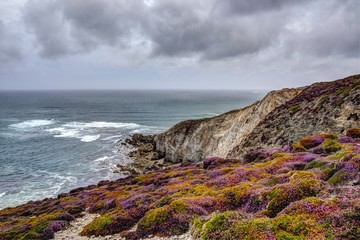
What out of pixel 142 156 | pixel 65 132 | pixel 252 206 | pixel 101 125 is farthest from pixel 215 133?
pixel 101 125

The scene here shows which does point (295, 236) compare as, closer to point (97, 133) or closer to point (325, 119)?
point (325, 119)

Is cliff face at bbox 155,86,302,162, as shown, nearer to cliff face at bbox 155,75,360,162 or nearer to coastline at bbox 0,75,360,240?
cliff face at bbox 155,75,360,162

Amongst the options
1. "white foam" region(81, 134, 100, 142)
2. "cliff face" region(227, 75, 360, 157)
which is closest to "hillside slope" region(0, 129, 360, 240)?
"cliff face" region(227, 75, 360, 157)

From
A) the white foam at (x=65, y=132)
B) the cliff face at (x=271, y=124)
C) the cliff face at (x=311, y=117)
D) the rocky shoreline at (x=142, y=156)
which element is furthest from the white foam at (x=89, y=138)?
the cliff face at (x=311, y=117)

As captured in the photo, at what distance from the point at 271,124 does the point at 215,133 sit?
21470 millimetres

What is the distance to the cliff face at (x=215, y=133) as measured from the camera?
57.3m

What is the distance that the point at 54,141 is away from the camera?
88000 millimetres

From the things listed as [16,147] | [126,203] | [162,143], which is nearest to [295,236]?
[126,203]

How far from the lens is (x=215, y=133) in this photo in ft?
219

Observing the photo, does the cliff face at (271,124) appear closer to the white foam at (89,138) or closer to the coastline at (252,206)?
the coastline at (252,206)

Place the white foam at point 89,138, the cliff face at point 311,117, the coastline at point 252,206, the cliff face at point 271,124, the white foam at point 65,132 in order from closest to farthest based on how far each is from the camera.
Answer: the coastline at point 252,206 → the cliff face at point 311,117 → the cliff face at point 271,124 → the white foam at point 89,138 → the white foam at point 65,132

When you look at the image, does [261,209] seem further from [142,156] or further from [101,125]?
[101,125]

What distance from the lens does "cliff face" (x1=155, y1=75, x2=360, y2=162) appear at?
127 ft

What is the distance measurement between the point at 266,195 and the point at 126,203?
13.4 m
